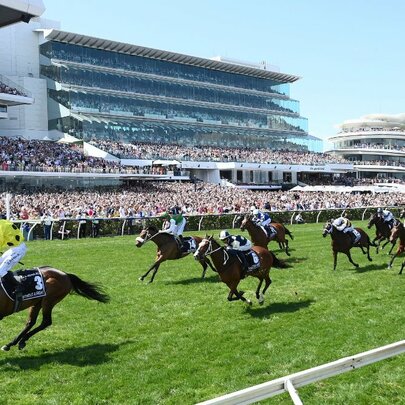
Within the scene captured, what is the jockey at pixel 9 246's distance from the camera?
20.2 feet

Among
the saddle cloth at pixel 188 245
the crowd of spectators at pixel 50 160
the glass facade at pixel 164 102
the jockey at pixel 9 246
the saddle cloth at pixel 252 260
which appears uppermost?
the glass facade at pixel 164 102

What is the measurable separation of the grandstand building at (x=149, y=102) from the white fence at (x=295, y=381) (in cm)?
4058

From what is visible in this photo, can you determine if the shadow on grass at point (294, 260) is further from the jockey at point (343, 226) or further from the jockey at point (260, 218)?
the jockey at point (343, 226)

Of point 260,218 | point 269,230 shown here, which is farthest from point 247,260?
point 260,218

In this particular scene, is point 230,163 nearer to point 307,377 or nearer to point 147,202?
point 147,202

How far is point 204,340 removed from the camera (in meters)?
6.70

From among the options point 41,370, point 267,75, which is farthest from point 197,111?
point 41,370

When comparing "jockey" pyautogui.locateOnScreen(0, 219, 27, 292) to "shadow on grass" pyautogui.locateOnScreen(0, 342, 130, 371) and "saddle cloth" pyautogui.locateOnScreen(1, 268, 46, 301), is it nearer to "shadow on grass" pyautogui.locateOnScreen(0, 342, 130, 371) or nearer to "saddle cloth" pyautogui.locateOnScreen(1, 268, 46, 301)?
"saddle cloth" pyautogui.locateOnScreen(1, 268, 46, 301)

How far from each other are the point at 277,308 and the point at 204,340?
6.26 ft

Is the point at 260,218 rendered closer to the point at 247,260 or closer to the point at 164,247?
the point at 164,247

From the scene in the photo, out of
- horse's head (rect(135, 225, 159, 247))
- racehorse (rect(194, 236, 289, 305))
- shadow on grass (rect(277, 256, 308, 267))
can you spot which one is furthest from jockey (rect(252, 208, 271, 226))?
racehorse (rect(194, 236, 289, 305))

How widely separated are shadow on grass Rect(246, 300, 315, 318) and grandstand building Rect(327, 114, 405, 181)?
60827 mm

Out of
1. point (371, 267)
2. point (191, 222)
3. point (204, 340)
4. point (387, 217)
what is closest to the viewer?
point (204, 340)

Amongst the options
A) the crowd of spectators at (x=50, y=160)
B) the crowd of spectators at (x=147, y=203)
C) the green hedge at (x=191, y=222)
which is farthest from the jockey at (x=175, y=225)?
the crowd of spectators at (x=50, y=160)
